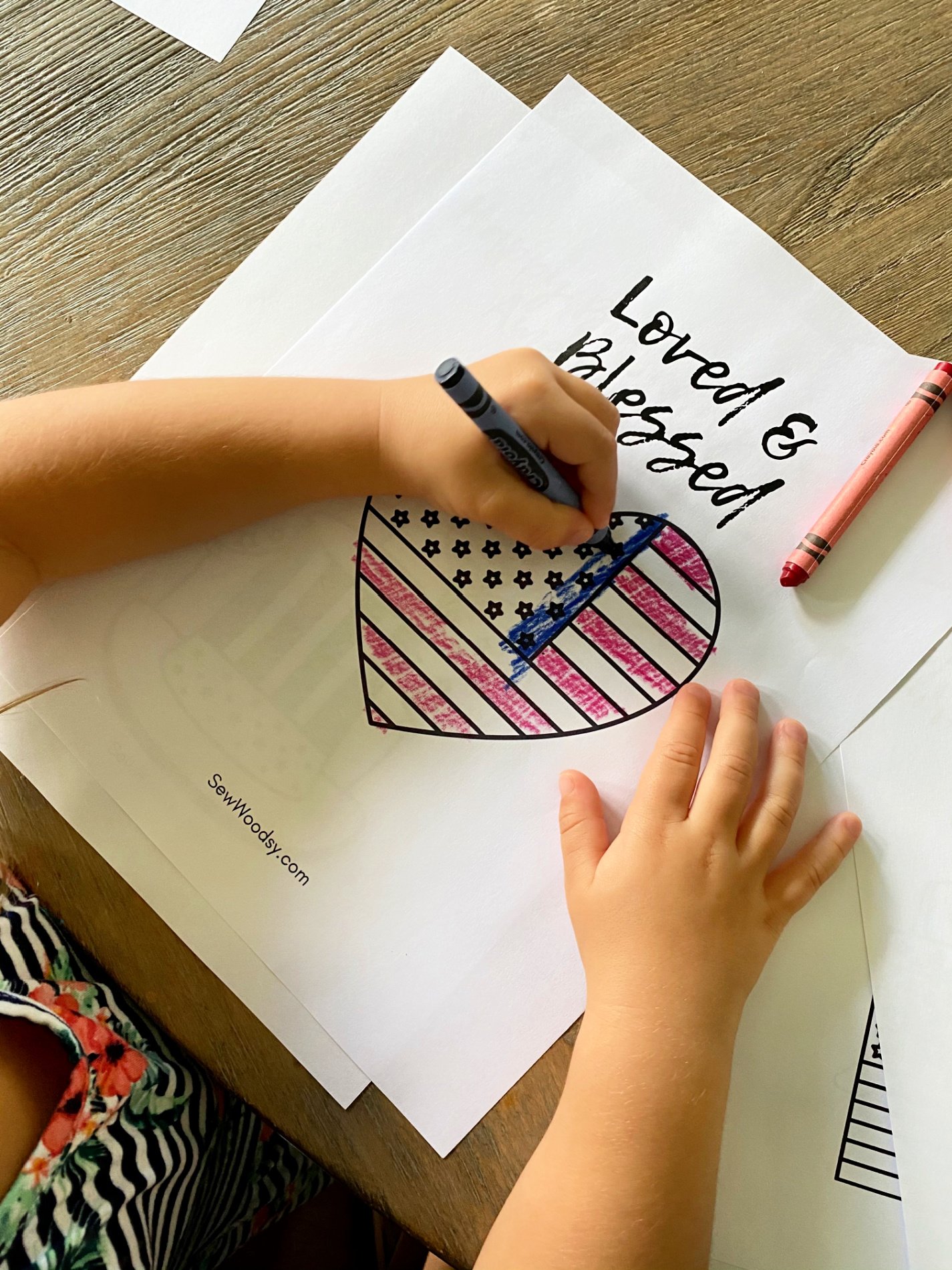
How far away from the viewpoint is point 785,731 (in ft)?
1.47

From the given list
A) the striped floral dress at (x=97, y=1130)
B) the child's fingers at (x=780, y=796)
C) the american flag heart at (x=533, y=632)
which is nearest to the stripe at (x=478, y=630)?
the american flag heart at (x=533, y=632)

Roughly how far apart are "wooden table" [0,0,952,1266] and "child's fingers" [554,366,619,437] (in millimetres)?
127

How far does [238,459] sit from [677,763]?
0.90ft

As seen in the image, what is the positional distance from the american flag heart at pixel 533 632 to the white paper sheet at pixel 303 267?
0.15 meters

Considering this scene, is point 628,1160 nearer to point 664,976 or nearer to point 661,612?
point 664,976

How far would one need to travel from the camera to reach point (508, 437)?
41 centimetres

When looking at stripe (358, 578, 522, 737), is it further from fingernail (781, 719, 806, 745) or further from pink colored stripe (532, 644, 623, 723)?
fingernail (781, 719, 806, 745)

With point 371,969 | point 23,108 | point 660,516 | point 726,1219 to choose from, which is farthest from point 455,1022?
point 23,108

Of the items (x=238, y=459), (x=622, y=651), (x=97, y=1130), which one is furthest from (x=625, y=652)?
(x=97, y=1130)

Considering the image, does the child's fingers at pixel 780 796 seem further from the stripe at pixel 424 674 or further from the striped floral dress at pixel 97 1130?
the striped floral dress at pixel 97 1130

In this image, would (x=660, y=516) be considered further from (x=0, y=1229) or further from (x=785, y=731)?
(x=0, y=1229)

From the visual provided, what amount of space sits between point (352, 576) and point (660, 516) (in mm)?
168

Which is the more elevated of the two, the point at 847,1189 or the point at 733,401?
the point at 733,401

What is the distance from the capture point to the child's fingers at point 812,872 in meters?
0.44
